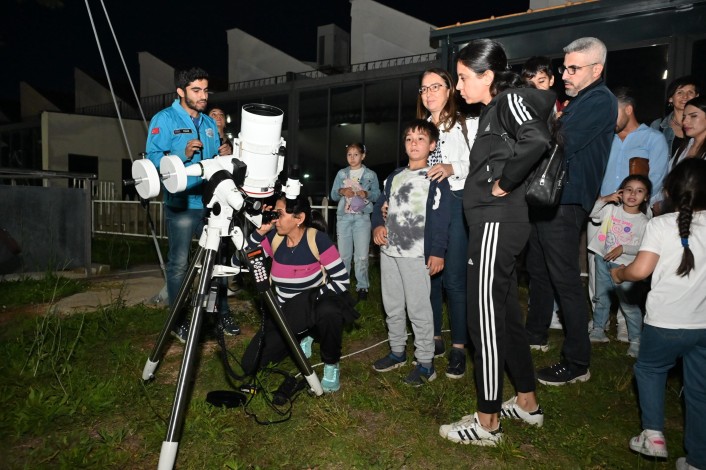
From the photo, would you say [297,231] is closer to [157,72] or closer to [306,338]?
[306,338]

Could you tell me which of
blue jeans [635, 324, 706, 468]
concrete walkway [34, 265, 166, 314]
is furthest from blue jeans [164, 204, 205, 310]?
blue jeans [635, 324, 706, 468]

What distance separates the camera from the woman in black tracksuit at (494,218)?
2330mm

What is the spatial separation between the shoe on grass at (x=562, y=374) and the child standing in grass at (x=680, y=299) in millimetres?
851

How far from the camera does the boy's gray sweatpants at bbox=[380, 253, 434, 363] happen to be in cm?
335

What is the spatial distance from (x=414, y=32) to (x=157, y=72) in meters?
12.0

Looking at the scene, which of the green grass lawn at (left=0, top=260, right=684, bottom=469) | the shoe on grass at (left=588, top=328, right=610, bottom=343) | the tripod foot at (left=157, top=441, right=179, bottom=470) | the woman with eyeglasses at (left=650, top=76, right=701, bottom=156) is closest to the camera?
the tripod foot at (left=157, top=441, right=179, bottom=470)

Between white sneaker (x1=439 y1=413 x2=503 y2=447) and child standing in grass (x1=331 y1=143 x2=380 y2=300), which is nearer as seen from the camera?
white sneaker (x1=439 y1=413 x2=503 y2=447)

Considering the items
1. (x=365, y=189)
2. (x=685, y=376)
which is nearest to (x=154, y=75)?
(x=365, y=189)

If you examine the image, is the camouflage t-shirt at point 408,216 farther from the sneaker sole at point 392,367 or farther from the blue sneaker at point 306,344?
the blue sneaker at point 306,344

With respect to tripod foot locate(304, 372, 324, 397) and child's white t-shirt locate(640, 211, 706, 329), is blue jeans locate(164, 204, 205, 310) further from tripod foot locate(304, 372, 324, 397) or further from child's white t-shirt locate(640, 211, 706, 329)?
child's white t-shirt locate(640, 211, 706, 329)

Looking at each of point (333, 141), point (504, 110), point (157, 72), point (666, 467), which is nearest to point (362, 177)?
point (504, 110)

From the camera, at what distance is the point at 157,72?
67.2ft

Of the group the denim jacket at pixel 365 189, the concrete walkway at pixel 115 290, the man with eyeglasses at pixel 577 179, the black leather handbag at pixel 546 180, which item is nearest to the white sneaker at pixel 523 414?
the man with eyeglasses at pixel 577 179

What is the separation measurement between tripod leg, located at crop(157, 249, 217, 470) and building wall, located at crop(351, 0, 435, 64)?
39.6ft
